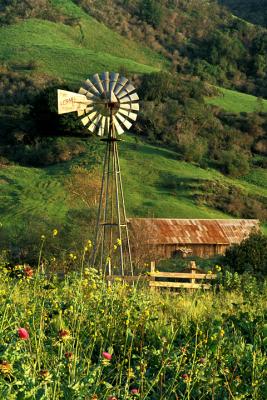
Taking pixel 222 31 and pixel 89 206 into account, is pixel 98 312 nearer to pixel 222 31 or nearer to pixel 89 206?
pixel 89 206

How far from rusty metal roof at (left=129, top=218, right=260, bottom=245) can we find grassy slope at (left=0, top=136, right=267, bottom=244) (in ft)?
8.71

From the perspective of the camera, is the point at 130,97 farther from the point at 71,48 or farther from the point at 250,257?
the point at 71,48

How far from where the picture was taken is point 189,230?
113 ft

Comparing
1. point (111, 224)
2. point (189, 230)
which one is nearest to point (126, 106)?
Answer: point (111, 224)

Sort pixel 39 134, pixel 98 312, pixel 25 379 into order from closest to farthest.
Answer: pixel 25 379, pixel 98 312, pixel 39 134

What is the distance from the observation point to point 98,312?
816 cm

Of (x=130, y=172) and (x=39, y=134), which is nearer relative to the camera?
(x=130, y=172)

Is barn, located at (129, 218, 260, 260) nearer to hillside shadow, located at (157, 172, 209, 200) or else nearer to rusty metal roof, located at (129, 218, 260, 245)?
rusty metal roof, located at (129, 218, 260, 245)

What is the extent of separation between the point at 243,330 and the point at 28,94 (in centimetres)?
5317

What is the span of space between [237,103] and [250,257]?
47638mm

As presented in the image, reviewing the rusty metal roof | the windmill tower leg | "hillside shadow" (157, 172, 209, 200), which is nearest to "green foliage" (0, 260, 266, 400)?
the windmill tower leg

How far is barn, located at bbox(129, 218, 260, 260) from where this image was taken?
30953mm

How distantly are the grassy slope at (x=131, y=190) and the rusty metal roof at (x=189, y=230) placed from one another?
2.65m

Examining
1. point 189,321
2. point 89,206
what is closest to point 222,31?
point 89,206
